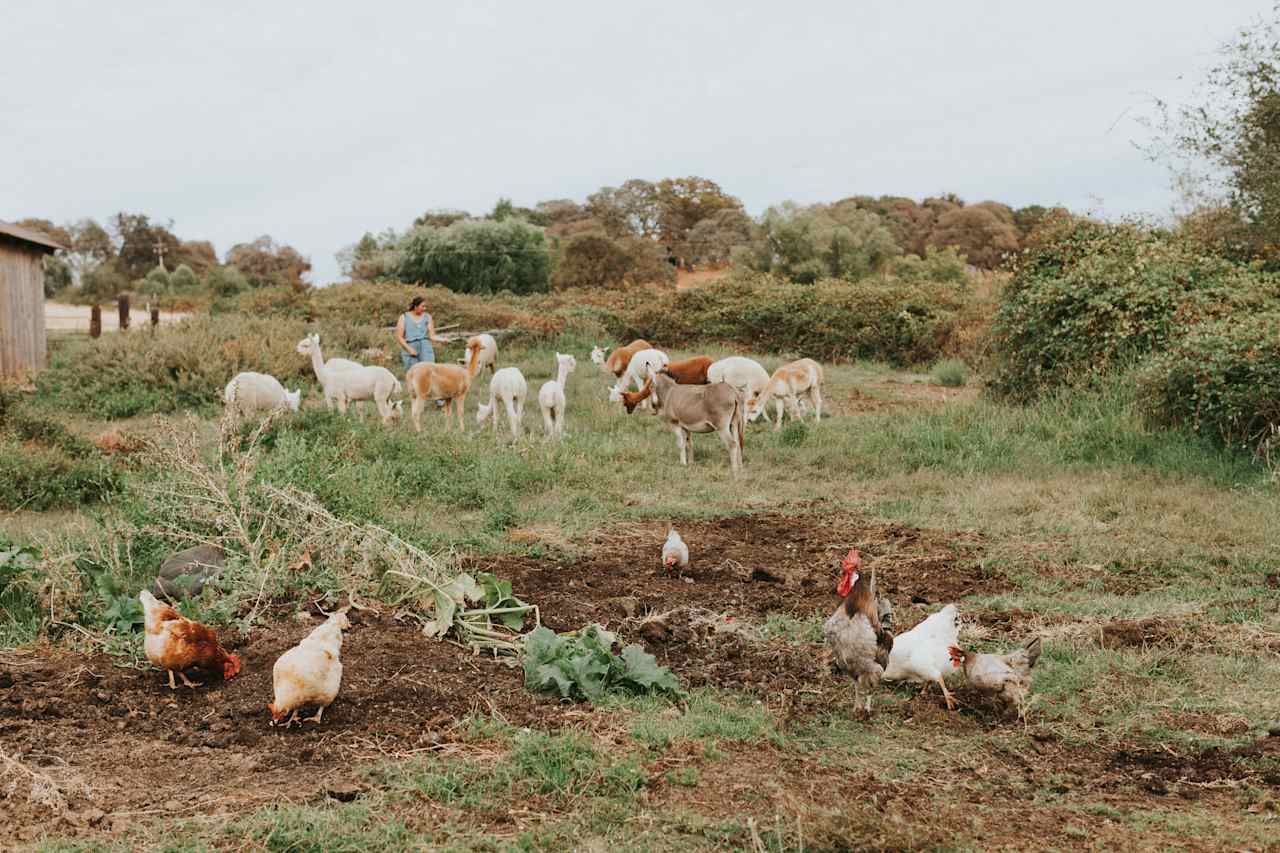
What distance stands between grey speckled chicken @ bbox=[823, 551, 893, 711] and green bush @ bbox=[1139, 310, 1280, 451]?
668cm

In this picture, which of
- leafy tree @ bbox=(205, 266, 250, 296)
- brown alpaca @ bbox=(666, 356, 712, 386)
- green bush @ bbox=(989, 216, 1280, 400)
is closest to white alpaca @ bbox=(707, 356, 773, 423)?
brown alpaca @ bbox=(666, 356, 712, 386)

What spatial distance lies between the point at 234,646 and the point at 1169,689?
191 inches

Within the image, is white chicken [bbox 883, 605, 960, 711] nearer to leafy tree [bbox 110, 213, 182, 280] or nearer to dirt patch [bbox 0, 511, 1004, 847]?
dirt patch [bbox 0, 511, 1004, 847]

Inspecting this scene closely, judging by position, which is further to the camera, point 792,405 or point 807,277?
point 807,277

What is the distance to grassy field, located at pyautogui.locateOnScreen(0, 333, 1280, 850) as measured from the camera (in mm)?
3715

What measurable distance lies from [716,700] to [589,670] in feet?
2.06

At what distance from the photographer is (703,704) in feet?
15.8

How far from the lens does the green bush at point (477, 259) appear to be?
3372 cm

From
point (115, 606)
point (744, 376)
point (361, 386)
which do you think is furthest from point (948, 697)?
point (361, 386)

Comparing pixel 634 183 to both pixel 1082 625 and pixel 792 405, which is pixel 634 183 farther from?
pixel 1082 625

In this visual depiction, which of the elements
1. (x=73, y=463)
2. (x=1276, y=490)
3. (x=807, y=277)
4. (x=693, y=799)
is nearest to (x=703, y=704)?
(x=693, y=799)

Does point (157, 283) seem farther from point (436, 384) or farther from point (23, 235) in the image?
point (436, 384)

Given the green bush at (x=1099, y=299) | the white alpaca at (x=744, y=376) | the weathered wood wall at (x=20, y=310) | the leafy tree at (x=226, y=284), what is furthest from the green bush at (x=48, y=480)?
the leafy tree at (x=226, y=284)

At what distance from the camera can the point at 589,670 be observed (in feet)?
16.0
